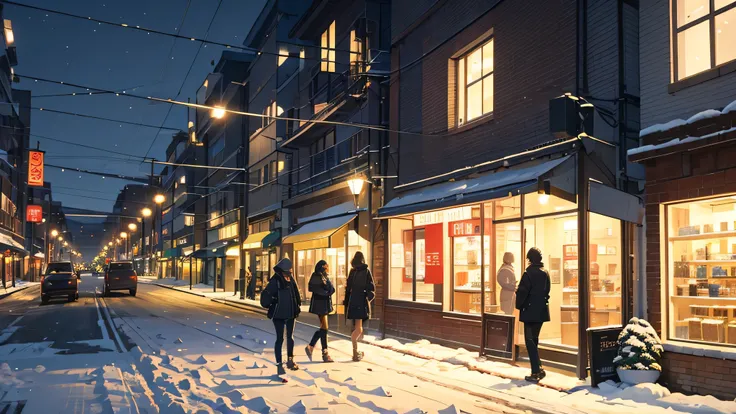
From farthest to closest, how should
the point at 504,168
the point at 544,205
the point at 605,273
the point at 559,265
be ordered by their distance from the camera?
the point at 504,168 → the point at 559,265 → the point at 544,205 → the point at 605,273

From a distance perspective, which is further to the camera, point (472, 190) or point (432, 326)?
point (432, 326)

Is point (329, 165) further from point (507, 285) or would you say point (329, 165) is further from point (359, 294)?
point (507, 285)

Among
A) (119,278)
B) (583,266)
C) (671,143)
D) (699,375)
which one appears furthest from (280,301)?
(119,278)

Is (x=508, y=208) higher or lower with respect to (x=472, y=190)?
lower

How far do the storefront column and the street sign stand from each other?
594mm

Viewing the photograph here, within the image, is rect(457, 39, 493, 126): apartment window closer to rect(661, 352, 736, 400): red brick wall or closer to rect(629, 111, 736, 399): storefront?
rect(629, 111, 736, 399): storefront

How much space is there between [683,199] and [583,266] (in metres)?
1.95

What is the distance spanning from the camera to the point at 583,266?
11141mm

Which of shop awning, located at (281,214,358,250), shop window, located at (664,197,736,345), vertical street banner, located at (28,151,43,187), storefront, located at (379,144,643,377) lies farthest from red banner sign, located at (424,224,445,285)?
vertical street banner, located at (28,151,43,187)

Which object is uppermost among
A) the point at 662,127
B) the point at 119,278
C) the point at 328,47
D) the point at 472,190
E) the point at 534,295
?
the point at 328,47

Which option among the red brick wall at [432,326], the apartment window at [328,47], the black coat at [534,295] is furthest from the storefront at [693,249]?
the apartment window at [328,47]

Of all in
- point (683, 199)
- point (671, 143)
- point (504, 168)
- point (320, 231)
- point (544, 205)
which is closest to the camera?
point (671, 143)

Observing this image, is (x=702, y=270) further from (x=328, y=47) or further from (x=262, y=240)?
(x=262, y=240)

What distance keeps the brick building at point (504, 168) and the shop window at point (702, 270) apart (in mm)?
924
